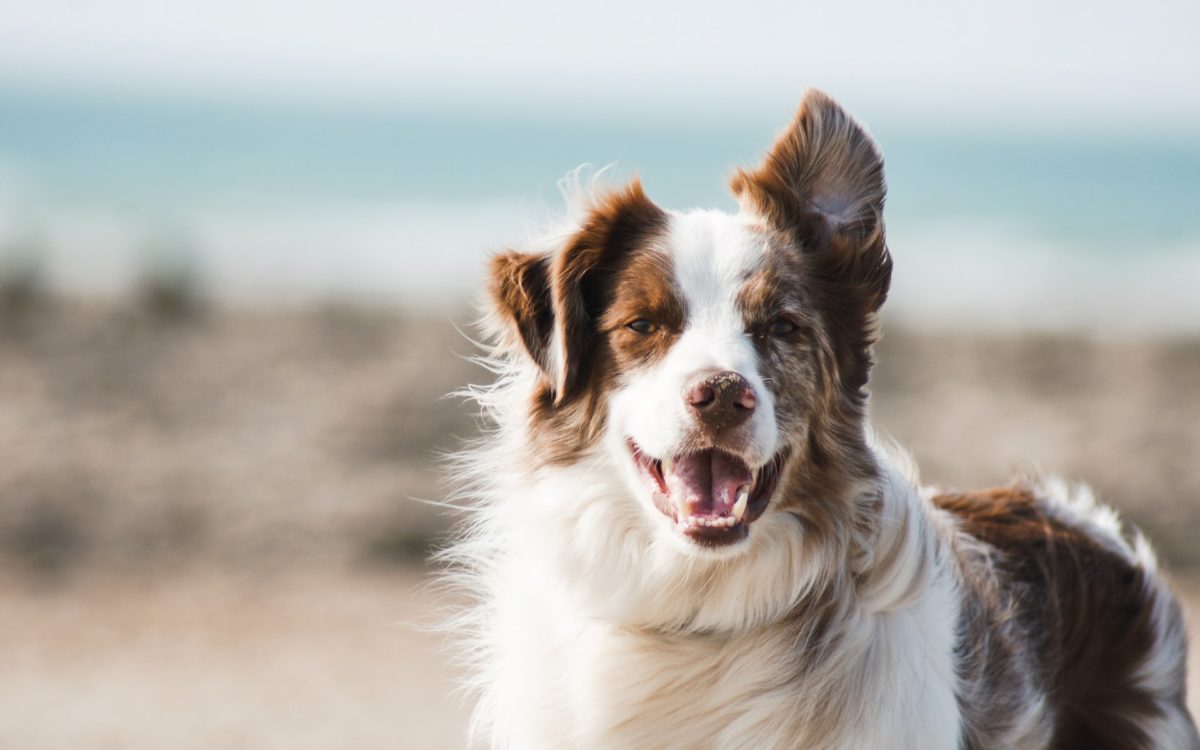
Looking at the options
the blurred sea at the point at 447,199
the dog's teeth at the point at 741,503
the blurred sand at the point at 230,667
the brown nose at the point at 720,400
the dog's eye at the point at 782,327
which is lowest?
the blurred sand at the point at 230,667

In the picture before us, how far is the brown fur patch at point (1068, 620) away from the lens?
4.27 metres

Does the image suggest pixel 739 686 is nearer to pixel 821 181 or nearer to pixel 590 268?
pixel 590 268

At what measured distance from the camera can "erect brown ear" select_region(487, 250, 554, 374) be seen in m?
3.91

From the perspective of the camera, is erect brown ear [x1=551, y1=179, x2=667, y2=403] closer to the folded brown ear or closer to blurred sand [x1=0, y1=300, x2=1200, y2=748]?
the folded brown ear

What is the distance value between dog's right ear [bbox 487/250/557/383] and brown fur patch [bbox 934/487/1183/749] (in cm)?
155

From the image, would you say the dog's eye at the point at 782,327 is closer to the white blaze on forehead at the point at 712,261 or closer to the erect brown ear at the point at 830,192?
the white blaze on forehead at the point at 712,261

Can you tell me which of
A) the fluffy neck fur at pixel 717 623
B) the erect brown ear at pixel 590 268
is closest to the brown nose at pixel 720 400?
the fluffy neck fur at pixel 717 623

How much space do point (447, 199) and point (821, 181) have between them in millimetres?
36760

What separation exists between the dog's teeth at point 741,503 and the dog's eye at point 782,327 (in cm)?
45

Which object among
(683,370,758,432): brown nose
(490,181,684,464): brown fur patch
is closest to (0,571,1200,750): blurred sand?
(490,181,684,464): brown fur patch

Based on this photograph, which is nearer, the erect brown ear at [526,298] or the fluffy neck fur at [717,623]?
the fluffy neck fur at [717,623]

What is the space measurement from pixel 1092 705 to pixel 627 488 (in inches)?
72.4

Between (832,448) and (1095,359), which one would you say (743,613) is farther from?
(1095,359)

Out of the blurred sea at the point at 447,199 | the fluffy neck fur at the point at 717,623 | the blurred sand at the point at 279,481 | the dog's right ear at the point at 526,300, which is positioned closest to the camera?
the fluffy neck fur at the point at 717,623
